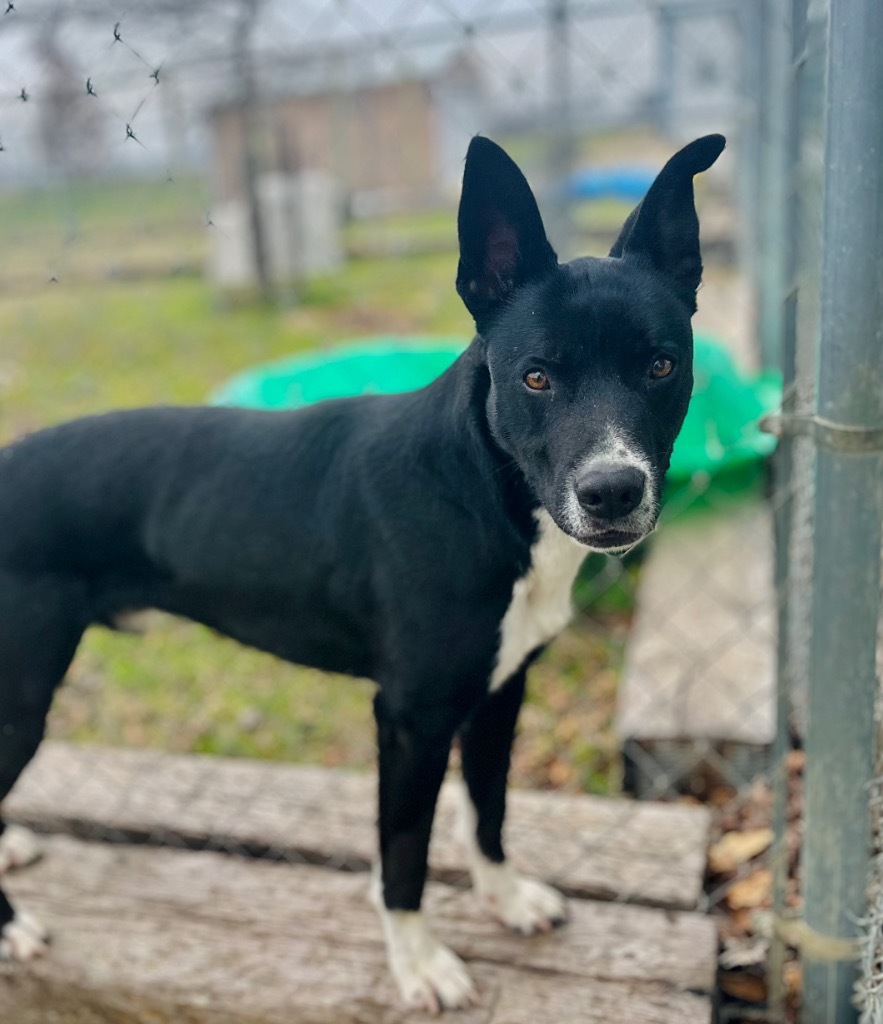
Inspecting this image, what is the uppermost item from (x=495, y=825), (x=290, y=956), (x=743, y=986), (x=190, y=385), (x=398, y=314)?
(x=398, y=314)

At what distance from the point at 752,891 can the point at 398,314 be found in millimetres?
5510

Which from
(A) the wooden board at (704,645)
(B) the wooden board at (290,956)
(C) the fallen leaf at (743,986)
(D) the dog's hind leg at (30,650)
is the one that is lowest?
(C) the fallen leaf at (743,986)

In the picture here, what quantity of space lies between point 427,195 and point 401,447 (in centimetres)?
469

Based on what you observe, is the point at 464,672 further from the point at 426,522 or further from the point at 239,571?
the point at 239,571

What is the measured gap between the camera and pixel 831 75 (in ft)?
4.79

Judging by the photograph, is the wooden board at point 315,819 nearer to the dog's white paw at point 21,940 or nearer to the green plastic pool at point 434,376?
the dog's white paw at point 21,940

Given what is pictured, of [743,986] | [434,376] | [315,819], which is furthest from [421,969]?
[434,376]

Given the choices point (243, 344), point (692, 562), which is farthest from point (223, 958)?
point (243, 344)

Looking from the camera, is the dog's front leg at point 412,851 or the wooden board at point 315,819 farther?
the wooden board at point 315,819

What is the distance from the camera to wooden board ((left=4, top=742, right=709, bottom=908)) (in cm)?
238

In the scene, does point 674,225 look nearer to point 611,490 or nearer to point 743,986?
point 611,490

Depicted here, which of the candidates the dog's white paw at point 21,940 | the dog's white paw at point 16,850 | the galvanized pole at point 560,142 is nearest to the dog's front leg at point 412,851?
the dog's white paw at point 21,940

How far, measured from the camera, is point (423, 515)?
1.76m

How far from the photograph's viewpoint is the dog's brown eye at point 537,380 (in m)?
1.48
